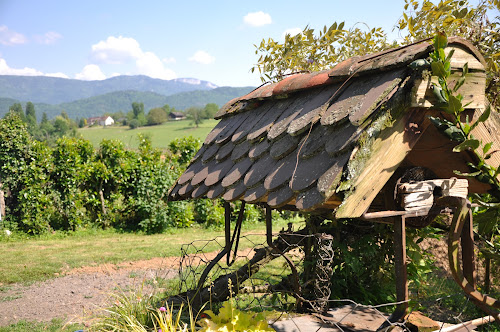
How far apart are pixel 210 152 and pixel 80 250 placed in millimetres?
7882

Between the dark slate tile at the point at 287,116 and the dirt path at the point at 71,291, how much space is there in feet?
10.9

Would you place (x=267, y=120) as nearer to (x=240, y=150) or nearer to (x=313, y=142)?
(x=240, y=150)

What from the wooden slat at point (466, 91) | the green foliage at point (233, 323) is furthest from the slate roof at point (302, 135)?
the green foliage at point (233, 323)

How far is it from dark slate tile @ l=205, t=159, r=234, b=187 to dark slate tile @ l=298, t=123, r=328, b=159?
0.86 metres

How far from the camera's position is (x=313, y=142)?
2.30m

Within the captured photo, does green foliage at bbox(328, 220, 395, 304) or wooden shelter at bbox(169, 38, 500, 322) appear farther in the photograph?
green foliage at bbox(328, 220, 395, 304)

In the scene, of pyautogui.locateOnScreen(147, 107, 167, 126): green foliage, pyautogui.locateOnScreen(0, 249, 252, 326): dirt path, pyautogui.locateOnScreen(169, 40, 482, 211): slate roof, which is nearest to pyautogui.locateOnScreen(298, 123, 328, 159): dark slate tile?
pyautogui.locateOnScreen(169, 40, 482, 211): slate roof

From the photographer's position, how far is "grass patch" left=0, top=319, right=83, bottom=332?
18.0 feet

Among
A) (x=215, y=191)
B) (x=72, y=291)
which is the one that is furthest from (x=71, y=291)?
(x=215, y=191)

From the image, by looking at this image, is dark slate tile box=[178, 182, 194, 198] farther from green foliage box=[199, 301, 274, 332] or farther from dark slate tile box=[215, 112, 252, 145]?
green foliage box=[199, 301, 274, 332]

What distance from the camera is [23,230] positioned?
1167cm

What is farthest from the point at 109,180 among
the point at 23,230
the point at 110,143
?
the point at 23,230

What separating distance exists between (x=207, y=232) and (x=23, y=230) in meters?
5.38

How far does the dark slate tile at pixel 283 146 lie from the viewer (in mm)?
2475
